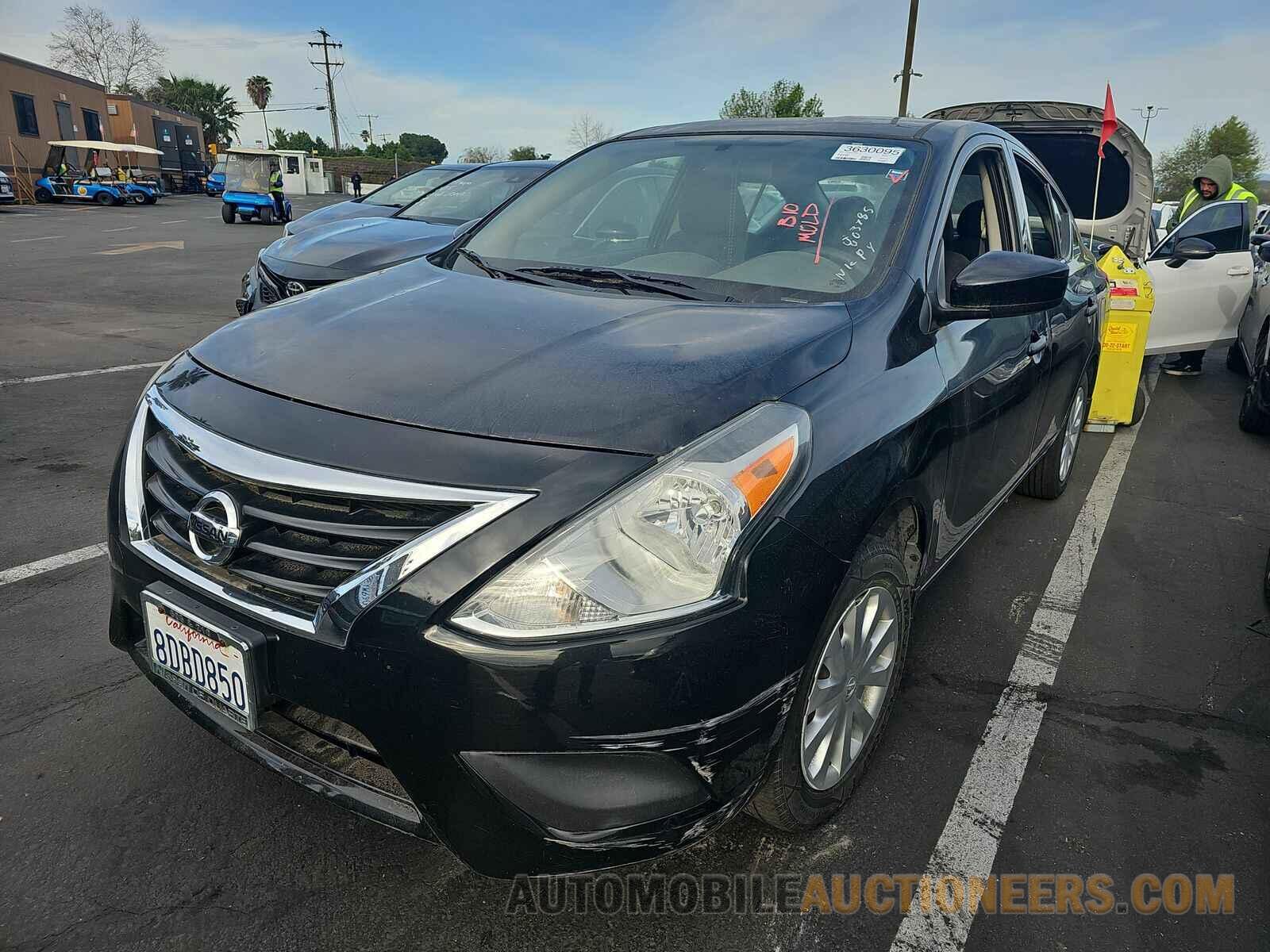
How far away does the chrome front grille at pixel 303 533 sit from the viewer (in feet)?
5.32

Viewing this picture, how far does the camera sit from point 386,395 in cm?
183

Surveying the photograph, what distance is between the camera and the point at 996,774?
2.40m

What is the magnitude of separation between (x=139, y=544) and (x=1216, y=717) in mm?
3036

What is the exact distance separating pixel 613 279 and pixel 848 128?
1059mm

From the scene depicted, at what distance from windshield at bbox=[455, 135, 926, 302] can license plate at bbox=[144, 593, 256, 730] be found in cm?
138

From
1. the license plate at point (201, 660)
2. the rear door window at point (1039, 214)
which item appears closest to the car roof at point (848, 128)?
the rear door window at point (1039, 214)

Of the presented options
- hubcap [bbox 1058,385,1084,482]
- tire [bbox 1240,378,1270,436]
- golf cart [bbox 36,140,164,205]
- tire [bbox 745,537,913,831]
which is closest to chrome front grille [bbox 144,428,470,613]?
tire [bbox 745,537,913,831]

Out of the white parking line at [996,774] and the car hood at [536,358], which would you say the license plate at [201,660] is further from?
the white parking line at [996,774]

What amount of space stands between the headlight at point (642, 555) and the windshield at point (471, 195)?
572 cm

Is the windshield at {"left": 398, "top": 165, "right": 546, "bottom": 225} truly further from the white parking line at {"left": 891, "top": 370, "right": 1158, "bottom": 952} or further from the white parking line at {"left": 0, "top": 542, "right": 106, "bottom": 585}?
the white parking line at {"left": 891, "top": 370, "right": 1158, "bottom": 952}

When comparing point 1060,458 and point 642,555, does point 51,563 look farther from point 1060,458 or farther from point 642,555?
point 1060,458

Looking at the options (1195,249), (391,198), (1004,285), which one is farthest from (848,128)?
(391,198)

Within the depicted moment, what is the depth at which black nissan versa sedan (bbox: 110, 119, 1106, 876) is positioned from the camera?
154 centimetres

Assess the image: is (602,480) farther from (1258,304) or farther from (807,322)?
(1258,304)
